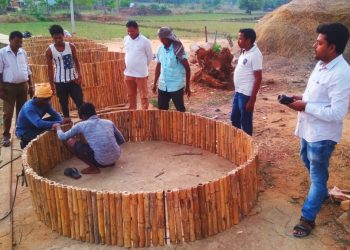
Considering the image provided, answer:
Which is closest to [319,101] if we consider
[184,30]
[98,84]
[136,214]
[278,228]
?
[278,228]

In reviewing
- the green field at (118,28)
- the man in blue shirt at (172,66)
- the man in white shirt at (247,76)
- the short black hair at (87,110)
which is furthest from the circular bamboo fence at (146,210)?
the green field at (118,28)

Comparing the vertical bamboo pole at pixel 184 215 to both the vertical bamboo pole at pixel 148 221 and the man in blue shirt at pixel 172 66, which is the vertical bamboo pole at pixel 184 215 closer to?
the vertical bamboo pole at pixel 148 221

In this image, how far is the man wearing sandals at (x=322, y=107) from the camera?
3535mm

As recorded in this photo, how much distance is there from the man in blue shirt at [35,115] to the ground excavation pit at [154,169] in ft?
1.99

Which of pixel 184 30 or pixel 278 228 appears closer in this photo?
pixel 278 228

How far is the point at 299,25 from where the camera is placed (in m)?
12.9

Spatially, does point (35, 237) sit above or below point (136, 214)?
below

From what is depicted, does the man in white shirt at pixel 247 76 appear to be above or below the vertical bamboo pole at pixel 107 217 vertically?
above

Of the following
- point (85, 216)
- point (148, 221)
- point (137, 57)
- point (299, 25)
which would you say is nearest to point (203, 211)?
point (148, 221)

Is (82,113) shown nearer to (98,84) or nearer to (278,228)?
(278,228)

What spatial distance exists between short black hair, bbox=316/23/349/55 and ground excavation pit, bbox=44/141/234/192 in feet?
8.11

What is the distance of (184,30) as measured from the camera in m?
33.7

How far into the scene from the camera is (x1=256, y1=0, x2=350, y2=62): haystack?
12.6 m

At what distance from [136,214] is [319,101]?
201 centimetres
